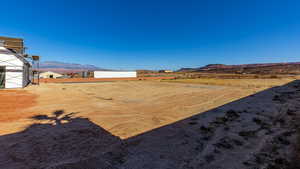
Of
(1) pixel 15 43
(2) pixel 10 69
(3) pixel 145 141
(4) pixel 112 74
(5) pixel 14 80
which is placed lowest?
(3) pixel 145 141

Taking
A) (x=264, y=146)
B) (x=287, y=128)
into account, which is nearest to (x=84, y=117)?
(x=264, y=146)

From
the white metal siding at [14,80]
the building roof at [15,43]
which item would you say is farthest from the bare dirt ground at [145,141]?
the building roof at [15,43]

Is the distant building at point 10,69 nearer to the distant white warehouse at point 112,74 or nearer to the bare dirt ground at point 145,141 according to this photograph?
the bare dirt ground at point 145,141

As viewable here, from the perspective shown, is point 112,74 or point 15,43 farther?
point 112,74

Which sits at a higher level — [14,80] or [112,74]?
[112,74]

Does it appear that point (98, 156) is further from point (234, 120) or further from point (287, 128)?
point (287, 128)

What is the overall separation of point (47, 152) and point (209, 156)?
364 cm

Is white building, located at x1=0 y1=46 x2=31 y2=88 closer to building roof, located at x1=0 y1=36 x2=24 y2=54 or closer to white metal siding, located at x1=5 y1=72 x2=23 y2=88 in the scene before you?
white metal siding, located at x1=5 y1=72 x2=23 y2=88

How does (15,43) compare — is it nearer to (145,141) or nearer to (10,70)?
(10,70)

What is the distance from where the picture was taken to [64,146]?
3.29 metres

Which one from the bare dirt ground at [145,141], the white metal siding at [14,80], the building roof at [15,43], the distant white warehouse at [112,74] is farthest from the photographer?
the distant white warehouse at [112,74]

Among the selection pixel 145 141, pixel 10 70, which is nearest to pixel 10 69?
pixel 10 70

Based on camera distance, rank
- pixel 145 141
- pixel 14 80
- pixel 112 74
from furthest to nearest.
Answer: pixel 112 74, pixel 14 80, pixel 145 141

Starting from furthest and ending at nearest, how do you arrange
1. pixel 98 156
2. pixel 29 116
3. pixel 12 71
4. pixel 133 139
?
pixel 12 71 < pixel 29 116 < pixel 133 139 < pixel 98 156
